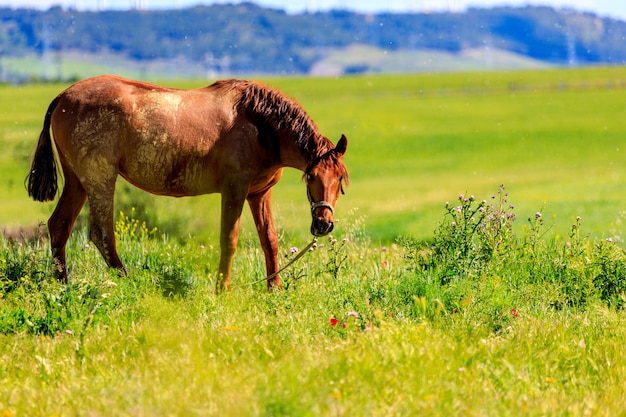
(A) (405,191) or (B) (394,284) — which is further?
(A) (405,191)

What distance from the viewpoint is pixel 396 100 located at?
84.9 meters

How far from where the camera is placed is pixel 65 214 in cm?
861

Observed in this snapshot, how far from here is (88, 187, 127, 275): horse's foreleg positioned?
26.8 ft

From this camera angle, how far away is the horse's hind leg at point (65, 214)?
28.2ft

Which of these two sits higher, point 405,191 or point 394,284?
point 394,284

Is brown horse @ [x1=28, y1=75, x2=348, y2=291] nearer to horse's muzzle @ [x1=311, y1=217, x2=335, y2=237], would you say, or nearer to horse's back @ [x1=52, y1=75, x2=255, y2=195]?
horse's back @ [x1=52, y1=75, x2=255, y2=195]

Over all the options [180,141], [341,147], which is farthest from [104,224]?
[341,147]

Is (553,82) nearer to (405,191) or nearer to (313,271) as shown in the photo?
(405,191)

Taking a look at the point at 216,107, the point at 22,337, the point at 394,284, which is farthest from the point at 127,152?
the point at 394,284

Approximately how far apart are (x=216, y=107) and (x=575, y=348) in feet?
12.5

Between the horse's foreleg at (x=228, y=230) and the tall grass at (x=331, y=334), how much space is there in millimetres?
219

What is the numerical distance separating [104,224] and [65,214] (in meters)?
0.64

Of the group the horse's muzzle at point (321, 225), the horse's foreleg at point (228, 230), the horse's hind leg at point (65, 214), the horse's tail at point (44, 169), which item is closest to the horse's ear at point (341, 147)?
the horse's muzzle at point (321, 225)

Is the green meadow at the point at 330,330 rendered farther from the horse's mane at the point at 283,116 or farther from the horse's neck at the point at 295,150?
the horse's mane at the point at 283,116
